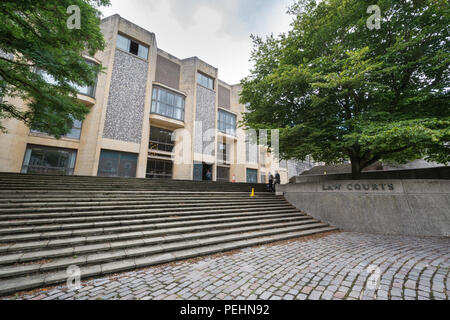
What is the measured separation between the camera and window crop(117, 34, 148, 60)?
18716mm

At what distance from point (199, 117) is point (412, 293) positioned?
2249cm

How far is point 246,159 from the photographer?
2769cm

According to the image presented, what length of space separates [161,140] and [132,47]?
10380 millimetres

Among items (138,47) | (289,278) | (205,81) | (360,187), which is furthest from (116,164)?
(360,187)

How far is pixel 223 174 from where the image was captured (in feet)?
86.1

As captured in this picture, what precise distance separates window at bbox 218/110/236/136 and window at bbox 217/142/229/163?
212cm

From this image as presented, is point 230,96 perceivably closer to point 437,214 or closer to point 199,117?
point 199,117

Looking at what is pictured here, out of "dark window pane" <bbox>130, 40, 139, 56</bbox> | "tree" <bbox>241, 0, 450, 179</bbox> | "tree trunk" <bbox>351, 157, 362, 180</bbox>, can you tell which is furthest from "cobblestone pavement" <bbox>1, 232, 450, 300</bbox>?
"dark window pane" <bbox>130, 40, 139, 56</bbox>

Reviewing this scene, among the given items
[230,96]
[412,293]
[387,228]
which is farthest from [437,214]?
[230,96]

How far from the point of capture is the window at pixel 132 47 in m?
18.7

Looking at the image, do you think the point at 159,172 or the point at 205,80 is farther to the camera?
the point at 205,80

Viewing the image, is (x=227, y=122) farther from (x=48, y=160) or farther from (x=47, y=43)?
(x=47, y=43)

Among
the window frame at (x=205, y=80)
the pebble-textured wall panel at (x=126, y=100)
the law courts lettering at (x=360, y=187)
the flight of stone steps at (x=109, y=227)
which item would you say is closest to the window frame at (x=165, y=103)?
the pebble-textured wall panel at (x=126, y=100)

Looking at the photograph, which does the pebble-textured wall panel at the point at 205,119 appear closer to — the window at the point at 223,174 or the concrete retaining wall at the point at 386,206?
the window at the point at 223,174
